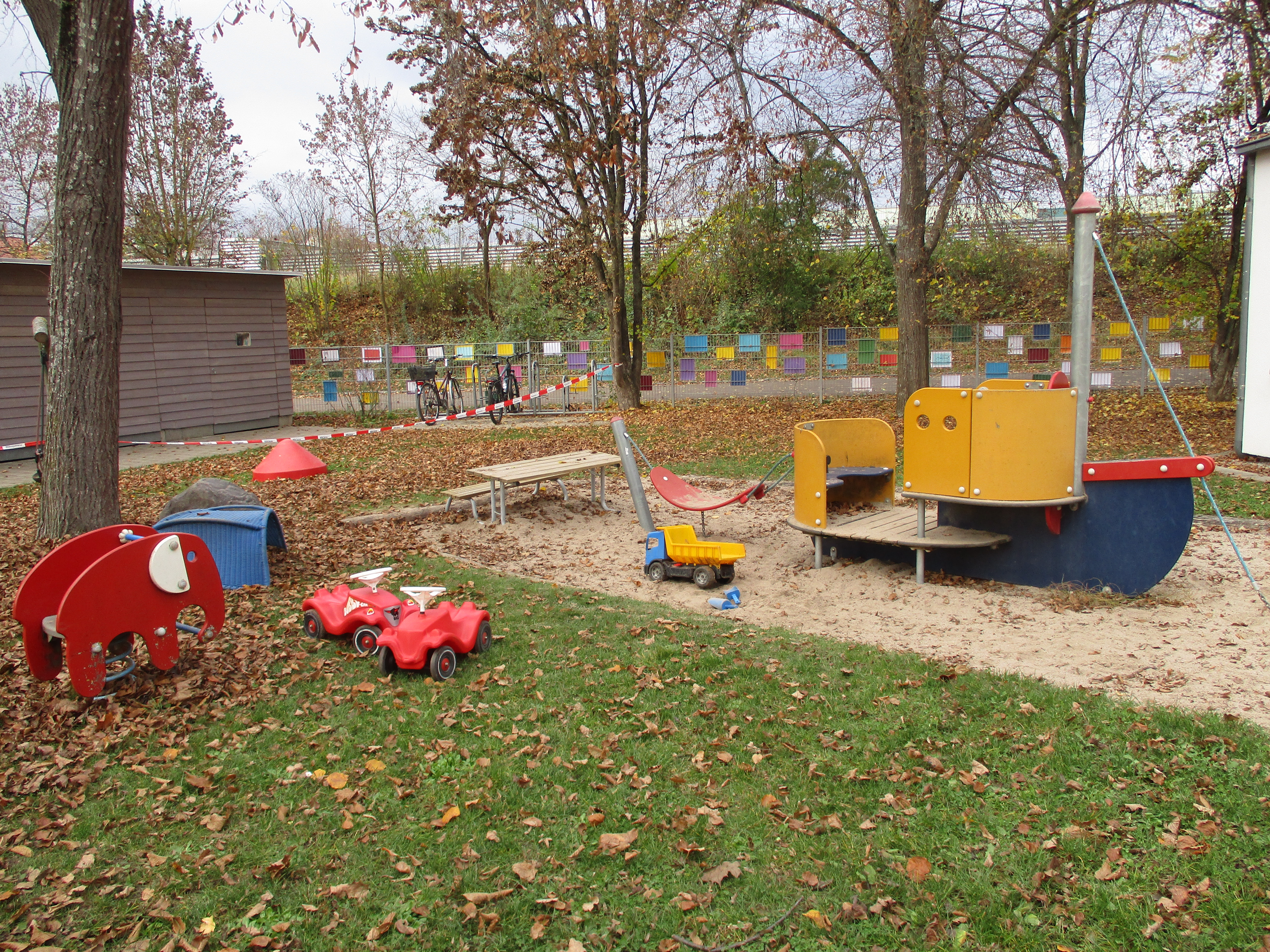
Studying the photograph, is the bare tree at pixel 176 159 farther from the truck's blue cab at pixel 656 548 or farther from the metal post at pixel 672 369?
the truck's blue cab at pixel 656 548

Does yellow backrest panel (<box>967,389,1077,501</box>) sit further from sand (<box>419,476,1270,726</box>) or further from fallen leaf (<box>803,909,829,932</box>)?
fallen leaf (<box>803,909,829,932</box>)

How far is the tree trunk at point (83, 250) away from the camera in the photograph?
22.0ft

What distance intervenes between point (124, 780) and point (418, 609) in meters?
1.72

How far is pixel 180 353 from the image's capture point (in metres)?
17.1

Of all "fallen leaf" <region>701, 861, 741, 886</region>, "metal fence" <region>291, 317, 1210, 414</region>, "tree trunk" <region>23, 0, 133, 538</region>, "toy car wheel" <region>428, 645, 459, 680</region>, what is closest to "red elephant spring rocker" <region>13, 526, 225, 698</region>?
"toy car wheel" <region>428, 645, 459, 680</region>

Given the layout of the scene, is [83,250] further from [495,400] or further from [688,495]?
[495,400]

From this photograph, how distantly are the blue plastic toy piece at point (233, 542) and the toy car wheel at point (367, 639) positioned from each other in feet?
5.37

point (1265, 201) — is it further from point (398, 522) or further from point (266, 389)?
point (266, 389)

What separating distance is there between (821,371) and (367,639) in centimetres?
1723

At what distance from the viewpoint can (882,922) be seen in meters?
2.84

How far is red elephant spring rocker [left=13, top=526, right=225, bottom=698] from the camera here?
4254mm

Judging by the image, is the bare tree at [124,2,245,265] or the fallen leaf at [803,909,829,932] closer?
the fallen leaf at [803,909,829,932]

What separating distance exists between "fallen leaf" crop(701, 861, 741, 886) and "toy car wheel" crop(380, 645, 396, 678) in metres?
2.44

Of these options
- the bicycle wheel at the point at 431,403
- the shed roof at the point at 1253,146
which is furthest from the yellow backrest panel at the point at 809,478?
the bicycle wheel at the point at 431,403
